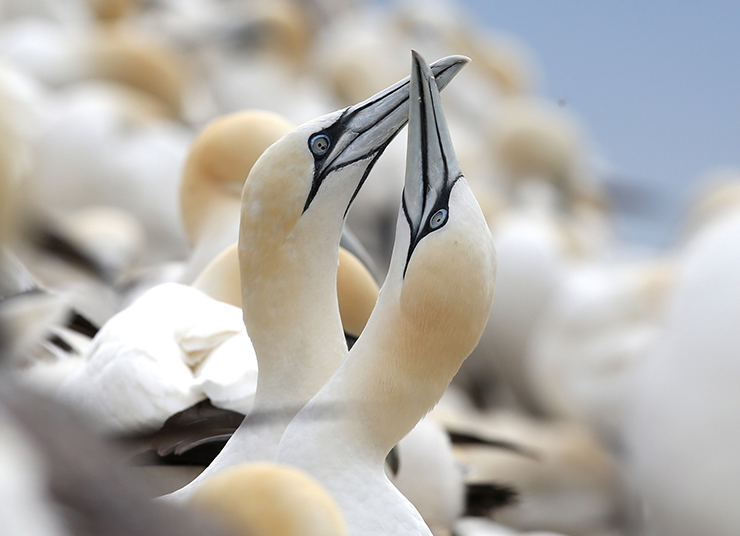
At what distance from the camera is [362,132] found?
5.14 feet

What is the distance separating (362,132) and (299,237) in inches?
7.3

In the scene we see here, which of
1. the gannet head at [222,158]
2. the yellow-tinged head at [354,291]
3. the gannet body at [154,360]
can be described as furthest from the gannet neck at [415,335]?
the gannet head at [222,158]

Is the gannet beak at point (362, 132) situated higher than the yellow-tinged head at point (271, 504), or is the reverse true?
the gannet beak at point (362, 132)

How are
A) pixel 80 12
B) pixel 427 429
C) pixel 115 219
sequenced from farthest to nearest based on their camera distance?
pixel 80 12 → pixel 115 219 → pixel 427 429

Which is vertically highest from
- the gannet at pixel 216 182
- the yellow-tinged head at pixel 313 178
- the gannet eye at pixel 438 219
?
the gannet at pixel 216 182

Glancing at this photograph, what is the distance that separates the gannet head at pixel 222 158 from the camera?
2.13 metres

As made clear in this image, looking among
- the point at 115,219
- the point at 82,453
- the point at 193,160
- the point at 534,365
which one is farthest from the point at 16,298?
the point at 534,365

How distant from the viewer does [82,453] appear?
33.0 inches

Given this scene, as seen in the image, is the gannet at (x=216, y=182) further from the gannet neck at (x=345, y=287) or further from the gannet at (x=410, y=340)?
the gannet at (x=410, y=340)

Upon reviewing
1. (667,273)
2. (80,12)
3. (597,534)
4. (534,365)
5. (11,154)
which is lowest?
(11,154)

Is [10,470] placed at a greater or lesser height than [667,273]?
lesser

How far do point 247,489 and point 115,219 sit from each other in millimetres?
2830

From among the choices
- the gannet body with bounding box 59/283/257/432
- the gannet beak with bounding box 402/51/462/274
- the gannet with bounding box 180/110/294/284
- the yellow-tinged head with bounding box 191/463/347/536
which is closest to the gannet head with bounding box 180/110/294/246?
the gannet with bounding box 180/110/294/284

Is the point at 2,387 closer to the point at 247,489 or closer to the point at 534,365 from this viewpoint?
the point at 247,489
